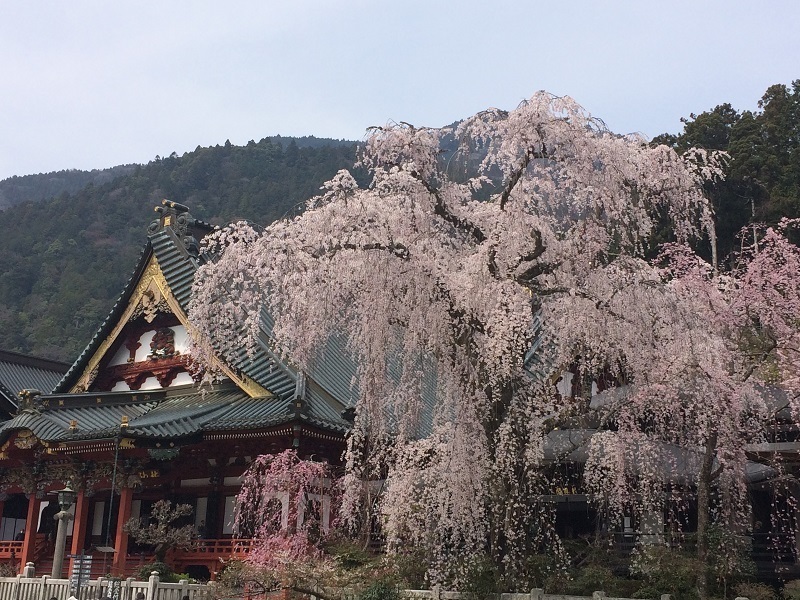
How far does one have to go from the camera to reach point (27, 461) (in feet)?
64.6

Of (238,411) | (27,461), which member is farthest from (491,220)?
(27,461)

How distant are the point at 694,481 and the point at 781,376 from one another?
3281 millimetres

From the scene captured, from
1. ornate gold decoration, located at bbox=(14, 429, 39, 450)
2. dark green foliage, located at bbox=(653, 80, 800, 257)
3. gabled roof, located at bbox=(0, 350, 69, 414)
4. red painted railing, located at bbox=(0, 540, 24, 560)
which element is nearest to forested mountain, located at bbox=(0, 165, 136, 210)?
gabled roof, located at bbox=(0, 350, 69, 414)

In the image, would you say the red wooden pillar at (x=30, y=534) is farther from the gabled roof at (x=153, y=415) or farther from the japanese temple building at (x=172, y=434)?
the gabled roof at (x=153, y=415)

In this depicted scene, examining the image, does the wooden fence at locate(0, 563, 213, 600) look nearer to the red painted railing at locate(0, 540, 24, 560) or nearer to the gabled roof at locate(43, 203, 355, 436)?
the gabled roof at locate(43, 203, 355, 436)

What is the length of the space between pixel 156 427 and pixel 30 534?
5.14 m

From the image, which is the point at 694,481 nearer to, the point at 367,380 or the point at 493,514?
the point at 493,514

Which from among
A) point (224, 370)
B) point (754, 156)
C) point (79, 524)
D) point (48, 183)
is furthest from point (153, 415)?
point (48, 183)

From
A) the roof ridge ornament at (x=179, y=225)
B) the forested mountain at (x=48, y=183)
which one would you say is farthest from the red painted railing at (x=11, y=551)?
the forested mountain at (x=48, y=183)

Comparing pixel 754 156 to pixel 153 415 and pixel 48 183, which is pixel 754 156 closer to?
pixel 153 415

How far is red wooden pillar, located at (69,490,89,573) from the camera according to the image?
18016 millimetres

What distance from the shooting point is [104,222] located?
73.4 metres

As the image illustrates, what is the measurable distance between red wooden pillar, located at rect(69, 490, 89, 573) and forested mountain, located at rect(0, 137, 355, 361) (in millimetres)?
36669

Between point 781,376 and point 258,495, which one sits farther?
point 781,376
